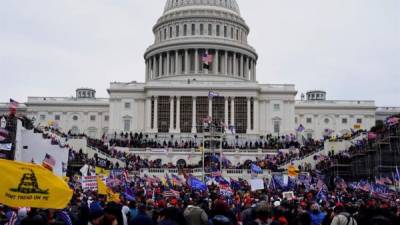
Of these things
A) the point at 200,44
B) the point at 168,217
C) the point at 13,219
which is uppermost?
the point at 200,44

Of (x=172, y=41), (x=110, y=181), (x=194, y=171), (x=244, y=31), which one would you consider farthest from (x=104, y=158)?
(x=244, y=31)

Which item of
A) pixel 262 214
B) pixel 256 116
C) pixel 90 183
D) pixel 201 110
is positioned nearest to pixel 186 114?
pixel 201 110

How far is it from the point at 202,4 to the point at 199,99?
91.3 ft

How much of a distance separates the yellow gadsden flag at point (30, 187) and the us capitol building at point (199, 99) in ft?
285

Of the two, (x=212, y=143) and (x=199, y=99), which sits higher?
(x=199, y=99)

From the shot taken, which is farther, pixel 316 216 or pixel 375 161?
pixel 375 161

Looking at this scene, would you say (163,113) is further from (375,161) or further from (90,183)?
(90,183)

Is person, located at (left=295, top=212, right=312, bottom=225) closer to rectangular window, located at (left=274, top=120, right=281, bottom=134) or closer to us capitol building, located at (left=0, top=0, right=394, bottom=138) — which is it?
us capitol building, located at (left=0, top=0, right=394, bottom=138)

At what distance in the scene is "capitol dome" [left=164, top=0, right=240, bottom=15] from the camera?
12604 centimetres

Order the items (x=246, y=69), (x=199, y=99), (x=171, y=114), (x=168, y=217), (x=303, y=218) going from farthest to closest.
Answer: (x=246, y=69) < (x=199, y=99) < (x=171, y=114) < (x=303, y=218) < (x=168, y=217)

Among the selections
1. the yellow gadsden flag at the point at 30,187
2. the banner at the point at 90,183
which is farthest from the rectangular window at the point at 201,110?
the yellow gadsden flag at the point at 30,187

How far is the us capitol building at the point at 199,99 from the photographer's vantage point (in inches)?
4077

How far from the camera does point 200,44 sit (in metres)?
119

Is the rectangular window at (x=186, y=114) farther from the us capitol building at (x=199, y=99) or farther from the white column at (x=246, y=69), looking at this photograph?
the white column at (x=246, y=69)
